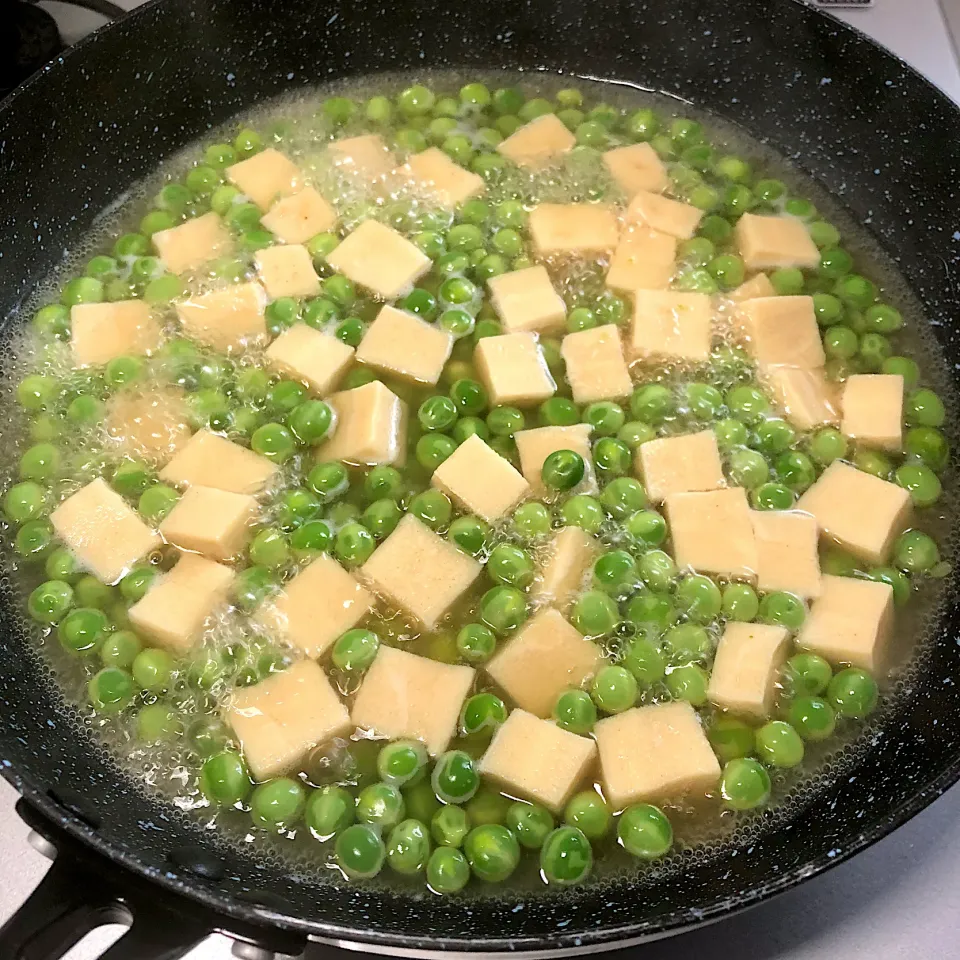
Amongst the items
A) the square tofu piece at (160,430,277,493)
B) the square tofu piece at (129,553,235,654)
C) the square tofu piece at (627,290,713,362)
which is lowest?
the square tofu piece at (129,553,235,654)

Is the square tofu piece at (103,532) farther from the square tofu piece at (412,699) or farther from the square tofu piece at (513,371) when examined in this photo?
the square tofu piece at (513,371)

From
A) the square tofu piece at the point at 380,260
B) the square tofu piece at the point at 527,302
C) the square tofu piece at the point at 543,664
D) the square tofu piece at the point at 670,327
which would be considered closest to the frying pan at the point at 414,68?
the square tofu piece at the point at 543,664

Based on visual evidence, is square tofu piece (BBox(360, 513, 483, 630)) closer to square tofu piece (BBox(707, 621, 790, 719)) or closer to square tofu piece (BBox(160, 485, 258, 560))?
square tofu piece (BBox(160, 485, 258, 560))

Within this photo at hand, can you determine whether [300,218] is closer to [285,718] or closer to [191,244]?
[191,244]

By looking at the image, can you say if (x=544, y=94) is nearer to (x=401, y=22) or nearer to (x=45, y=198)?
(x=401, y=22)

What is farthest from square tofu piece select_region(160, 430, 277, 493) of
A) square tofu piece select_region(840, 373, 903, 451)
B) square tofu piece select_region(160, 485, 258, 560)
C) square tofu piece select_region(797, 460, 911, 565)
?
square tofu piece select_region(840, 373, 903, 451)

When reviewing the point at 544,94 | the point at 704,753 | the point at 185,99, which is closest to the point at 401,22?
the point at 544,94
